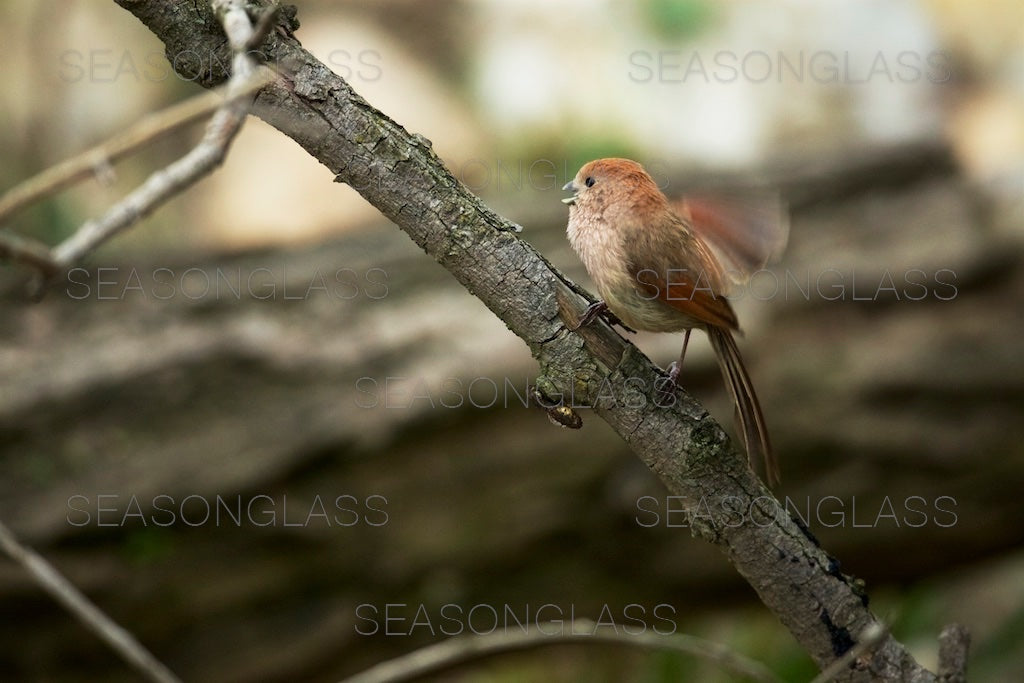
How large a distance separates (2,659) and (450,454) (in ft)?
6.20

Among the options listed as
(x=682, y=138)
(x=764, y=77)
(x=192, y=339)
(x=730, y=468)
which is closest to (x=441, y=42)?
(x=682, y=138)

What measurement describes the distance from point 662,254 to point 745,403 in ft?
1.54

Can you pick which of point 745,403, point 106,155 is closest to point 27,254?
point 106,155

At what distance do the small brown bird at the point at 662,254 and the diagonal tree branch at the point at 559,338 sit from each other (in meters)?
0.19

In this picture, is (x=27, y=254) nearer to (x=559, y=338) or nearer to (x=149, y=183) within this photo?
(x=149, y=183)

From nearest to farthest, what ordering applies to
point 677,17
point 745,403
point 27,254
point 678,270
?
point 27,254 < point 678,270 < point 745,403 < point 677,17

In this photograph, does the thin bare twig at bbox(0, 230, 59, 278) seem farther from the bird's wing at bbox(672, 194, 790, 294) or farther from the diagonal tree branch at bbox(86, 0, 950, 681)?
the bird's wing at bbox(672, 194, 790, 294)

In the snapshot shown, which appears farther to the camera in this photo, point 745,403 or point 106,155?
point 745,403

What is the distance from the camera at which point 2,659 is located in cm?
369

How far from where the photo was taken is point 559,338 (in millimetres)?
1825

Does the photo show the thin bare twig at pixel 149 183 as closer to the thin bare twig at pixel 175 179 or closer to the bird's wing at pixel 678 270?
the thin bare twig at pixel 175 179

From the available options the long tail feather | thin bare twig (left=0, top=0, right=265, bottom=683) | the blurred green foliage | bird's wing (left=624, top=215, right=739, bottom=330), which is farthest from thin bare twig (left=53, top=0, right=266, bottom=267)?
the blurred green foliage

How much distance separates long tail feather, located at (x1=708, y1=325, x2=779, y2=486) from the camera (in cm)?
210

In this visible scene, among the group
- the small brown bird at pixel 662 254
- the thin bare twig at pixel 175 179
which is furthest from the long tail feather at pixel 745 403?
the thin bare twig at pixel 175 179
